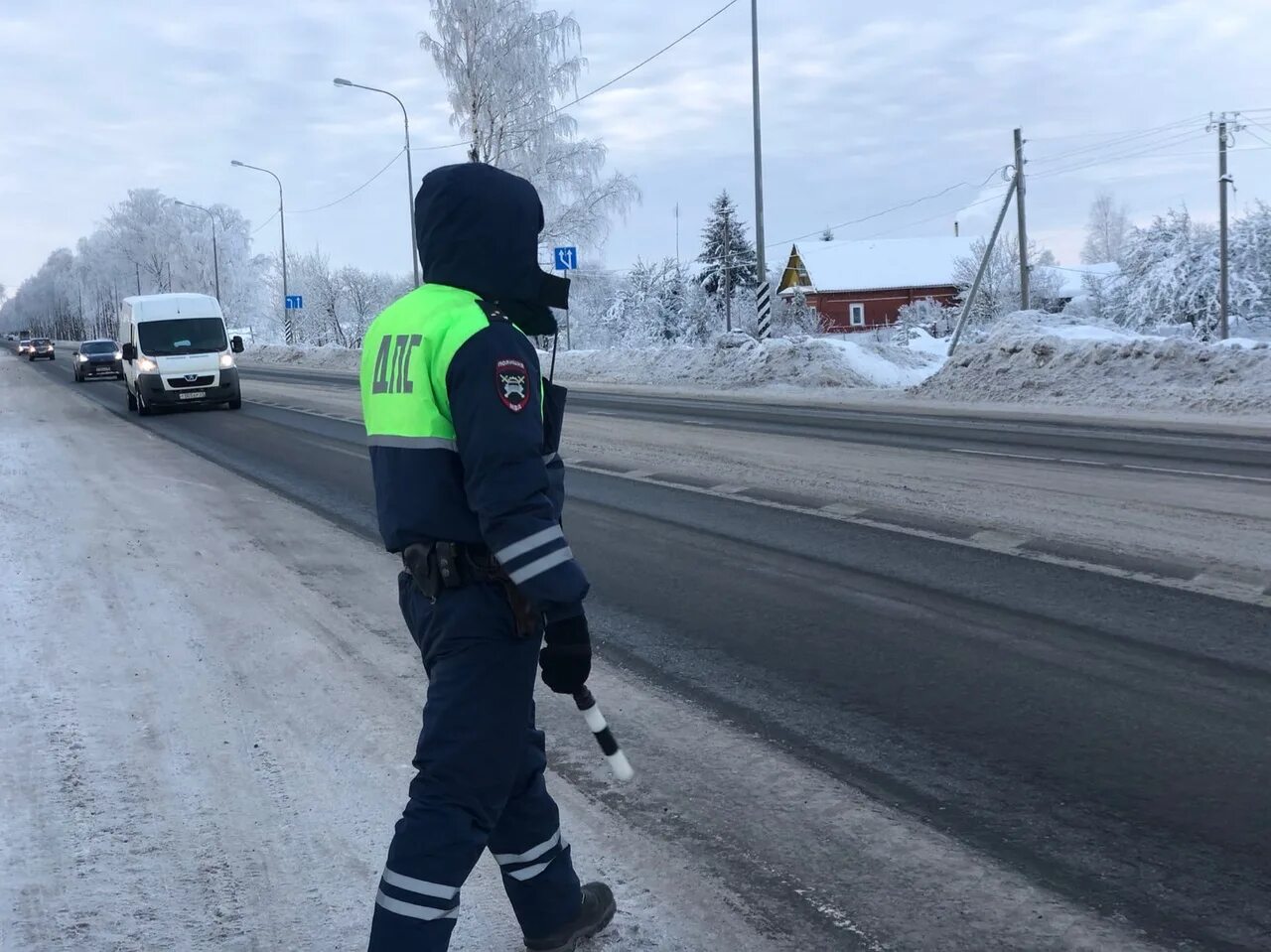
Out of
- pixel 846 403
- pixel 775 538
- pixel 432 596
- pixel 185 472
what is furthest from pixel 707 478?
pixel 846 403

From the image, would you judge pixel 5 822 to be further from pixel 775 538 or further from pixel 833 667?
pixel 775 538

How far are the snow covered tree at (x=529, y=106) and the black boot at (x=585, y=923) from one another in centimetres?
4152

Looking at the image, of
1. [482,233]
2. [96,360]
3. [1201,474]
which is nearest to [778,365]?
[1201,474]

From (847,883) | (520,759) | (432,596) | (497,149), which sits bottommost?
(847,883)

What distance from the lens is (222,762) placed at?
4.13 m

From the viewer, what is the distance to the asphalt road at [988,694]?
10.5ft

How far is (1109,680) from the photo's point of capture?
474 cm

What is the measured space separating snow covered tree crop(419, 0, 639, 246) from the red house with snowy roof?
1443 inches

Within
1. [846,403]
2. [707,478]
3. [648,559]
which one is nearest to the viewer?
[648,559]

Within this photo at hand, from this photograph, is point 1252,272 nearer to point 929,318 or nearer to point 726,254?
point 929,318

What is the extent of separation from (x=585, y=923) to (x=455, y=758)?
2.26 ft

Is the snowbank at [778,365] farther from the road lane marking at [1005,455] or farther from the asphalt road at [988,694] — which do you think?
the asphalt road at [988,694]

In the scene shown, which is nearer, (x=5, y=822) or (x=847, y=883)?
(x=847, y=883)

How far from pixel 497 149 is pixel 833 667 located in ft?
135
